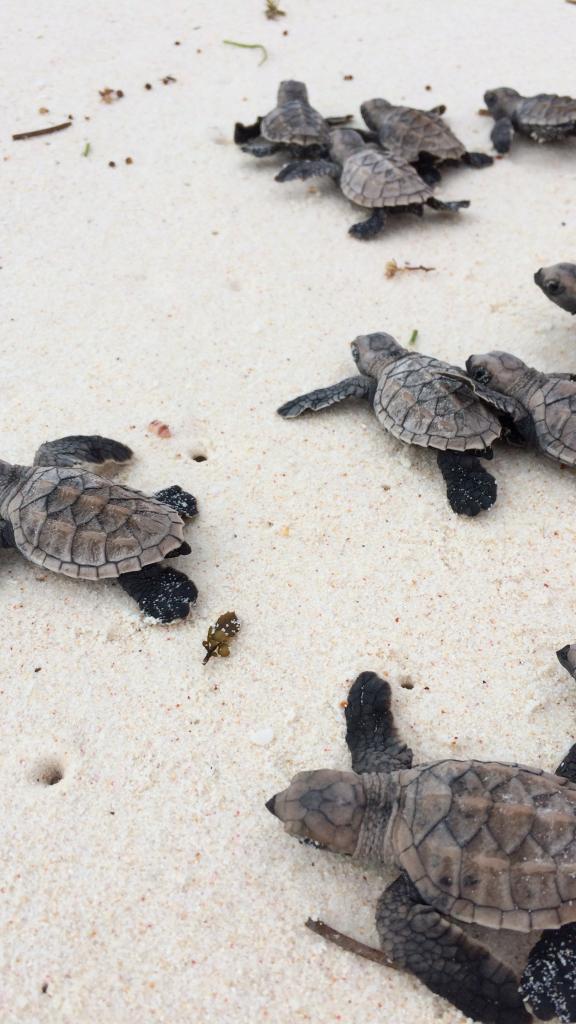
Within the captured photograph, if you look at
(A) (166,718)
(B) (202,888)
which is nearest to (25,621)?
(A) (166,718)

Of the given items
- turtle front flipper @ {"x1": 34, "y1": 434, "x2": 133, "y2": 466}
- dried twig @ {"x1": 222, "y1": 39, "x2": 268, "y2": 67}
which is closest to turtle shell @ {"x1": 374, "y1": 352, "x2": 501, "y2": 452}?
turtle front flipper @ {"x1": 34, "y1": 434, "x2": 133, "y2": 466}

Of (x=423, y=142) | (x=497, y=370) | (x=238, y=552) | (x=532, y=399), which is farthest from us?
(x=423, y=142)

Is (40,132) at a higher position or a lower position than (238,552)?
higher

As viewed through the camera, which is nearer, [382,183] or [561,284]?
[561,284]

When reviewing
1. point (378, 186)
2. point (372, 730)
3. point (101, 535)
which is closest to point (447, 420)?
point (372, 730)

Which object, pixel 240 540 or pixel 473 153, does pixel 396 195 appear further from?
pixel 240 540

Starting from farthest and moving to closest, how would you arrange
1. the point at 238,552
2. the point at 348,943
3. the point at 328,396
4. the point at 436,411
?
the point at 328,396 < the point at 436,411 < the point at 238,552 < the point at 348,943

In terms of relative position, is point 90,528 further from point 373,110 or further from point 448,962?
point 373,110
